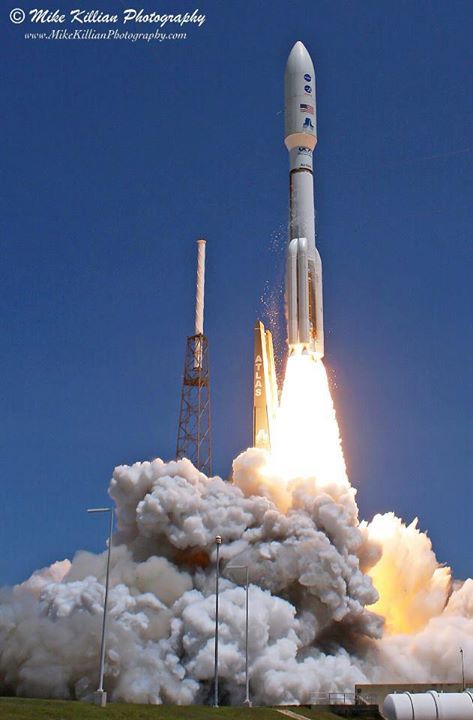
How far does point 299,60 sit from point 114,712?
45890 mm

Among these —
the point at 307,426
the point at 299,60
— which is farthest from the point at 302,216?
the point at 307,426

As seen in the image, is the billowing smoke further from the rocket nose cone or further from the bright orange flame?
the rocket nose cone

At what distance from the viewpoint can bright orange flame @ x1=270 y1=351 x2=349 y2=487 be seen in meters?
67.8

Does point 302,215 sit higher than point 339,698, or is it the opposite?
point 302,215

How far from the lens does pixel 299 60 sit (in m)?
69.3

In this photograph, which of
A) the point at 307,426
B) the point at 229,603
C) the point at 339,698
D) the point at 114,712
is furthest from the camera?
the point at 307,426

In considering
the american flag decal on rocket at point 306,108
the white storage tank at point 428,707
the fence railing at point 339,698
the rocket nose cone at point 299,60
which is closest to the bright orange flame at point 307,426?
the fence railing at point 339,698

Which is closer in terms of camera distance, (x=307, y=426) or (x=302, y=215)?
(x=307, y=426)

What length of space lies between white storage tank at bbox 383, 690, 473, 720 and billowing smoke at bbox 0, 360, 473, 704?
18975 mm

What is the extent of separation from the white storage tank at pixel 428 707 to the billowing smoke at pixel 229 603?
62.3 ft

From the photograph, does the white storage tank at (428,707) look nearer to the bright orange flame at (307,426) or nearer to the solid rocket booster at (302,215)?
the bright orange flame at (307,426)

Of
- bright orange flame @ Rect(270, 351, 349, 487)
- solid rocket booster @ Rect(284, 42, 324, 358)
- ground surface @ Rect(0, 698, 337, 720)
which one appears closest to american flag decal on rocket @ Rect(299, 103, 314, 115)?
solid rocket booster @ Rect(284, 42, 324, 358)

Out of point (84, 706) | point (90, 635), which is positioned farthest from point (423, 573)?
point (84, 706)

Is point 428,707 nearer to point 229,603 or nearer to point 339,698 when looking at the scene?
point 339,698
